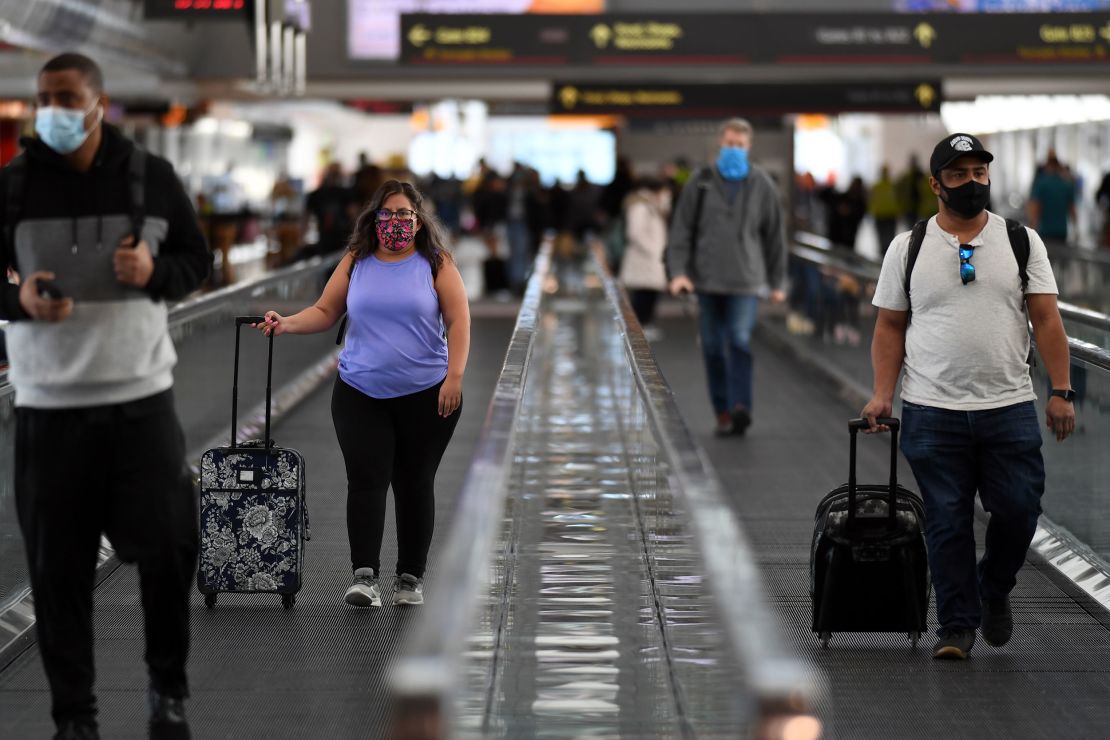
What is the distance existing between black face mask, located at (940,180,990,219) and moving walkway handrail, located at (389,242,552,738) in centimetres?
159

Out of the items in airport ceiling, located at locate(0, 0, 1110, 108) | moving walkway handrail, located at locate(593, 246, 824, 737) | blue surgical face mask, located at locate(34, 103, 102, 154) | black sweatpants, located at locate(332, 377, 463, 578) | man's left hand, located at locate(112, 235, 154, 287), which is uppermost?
airport ceiling, located at locate(0, 0, 1110, 108)

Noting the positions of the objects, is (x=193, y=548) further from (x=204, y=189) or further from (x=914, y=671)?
(x=204, y=189)

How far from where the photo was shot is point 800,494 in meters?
9.08

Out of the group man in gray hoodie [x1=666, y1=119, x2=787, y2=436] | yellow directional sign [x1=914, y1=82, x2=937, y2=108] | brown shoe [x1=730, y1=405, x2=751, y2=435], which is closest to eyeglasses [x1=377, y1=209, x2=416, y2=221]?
man in gray hoodie [x1=666, y1=119, x2=787, y2=436]

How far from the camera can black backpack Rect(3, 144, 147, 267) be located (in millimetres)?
4227

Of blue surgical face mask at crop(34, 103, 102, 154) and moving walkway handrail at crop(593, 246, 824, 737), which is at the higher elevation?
blue surgical face mask at crop(34, 103, 102, 154)

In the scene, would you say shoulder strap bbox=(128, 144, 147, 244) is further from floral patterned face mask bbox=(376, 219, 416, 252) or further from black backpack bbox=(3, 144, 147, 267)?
floral patterned face mask bbox=(376, 219, 416, 252)

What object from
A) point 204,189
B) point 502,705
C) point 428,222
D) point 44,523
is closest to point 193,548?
point 44,523

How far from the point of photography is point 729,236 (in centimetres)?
1054

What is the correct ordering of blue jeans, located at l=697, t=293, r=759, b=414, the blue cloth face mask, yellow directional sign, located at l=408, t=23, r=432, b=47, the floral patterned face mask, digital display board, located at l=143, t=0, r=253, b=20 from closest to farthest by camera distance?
the floral patterned face mask, the blue cloth face mask, blue jeans, located at l=697, t=293, r=759, b=414, digital display board, located at l=143, t=0, r=253, b=20, yellow directional sign, located at l=408, t=23, r=432, b=47

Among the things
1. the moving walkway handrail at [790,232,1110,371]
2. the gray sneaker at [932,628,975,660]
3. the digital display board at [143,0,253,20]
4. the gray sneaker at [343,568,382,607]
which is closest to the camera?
the gray sneaker at [932,628,975,660]

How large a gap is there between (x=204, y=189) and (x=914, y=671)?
29124mm

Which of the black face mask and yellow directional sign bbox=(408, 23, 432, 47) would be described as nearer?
the black face mask

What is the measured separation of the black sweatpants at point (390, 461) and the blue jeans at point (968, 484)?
1.73 m
